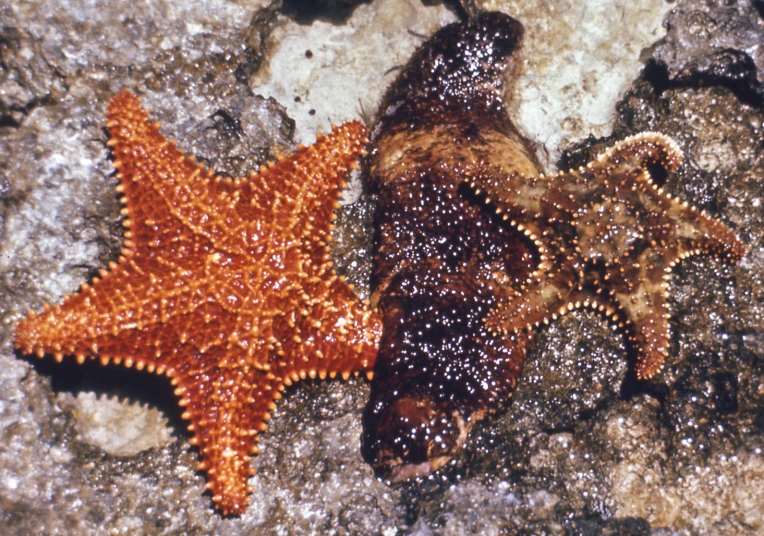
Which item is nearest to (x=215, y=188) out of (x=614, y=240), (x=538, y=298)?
(x=538, y=298)

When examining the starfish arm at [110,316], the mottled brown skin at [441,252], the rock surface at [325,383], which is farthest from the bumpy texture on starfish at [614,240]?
the starfish arm at [110,316]

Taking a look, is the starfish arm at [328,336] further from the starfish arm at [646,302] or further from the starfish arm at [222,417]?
the starfish arm at [646,302]

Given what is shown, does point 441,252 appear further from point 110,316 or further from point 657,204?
point 110,316

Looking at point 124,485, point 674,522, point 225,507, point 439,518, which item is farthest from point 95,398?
point 674,522

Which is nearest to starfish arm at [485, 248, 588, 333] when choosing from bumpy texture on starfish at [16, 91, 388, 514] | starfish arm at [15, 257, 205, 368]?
bumpy texture on starfish at [16, 91, 388, 514]

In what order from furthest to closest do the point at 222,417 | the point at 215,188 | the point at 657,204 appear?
the point at 657,204 → the point at 215,188 → the point at 222,417

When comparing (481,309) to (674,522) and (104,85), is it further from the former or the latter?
(104,85)

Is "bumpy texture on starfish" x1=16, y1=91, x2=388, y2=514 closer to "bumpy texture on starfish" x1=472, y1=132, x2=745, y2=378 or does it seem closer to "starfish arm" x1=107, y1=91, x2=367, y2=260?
"starfish arm" x1=107, y1=91, x2=367, y2=260
